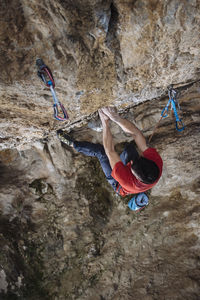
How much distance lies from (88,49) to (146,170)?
152cm

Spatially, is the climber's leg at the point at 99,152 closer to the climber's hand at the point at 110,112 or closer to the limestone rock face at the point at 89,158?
the limestone rock face at the point at 89,158

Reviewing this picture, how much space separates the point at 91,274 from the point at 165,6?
4.71 metres

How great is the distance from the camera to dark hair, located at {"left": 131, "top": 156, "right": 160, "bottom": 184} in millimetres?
2357

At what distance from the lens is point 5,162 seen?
4.05 m

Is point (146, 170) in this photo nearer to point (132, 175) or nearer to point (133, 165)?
point (133, 165)

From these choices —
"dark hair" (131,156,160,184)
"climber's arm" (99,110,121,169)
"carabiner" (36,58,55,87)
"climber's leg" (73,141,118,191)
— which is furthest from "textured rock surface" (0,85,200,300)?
"carabiner" (36,58,55,87)

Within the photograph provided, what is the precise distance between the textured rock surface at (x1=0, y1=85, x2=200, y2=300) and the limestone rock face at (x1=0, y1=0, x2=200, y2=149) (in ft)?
3.88

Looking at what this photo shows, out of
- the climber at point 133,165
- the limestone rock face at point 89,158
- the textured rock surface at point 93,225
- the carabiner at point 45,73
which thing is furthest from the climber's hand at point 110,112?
the carabiner at point 45,73

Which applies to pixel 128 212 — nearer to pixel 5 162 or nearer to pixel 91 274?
pixel 91 274

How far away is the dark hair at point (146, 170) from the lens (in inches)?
92.8

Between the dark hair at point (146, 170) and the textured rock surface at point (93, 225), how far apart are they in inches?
56.5

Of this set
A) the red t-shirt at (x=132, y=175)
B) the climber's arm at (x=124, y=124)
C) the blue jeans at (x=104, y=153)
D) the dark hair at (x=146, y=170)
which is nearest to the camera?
the dark hair at (x=146, y=170)

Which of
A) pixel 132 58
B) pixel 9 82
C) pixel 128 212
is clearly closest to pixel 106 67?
pixel 132 58

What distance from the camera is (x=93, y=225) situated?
436 cm
